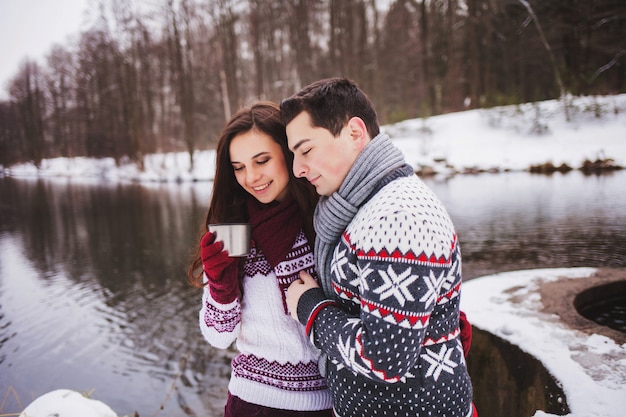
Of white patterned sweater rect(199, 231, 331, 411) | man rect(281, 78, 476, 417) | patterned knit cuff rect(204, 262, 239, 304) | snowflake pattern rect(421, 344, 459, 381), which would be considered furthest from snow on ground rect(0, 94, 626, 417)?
snowflake pattern rect(421, 344, 459, 381)

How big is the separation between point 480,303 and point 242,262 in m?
3.23

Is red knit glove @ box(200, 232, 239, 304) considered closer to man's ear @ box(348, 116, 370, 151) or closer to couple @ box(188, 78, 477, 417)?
couple @ box(188, 78, 477, 417)

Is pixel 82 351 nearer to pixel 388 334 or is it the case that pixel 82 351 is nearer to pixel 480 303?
pixel 480 303

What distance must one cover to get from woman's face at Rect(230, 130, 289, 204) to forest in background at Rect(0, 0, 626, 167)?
1749 cm

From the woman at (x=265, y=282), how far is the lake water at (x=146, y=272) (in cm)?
226

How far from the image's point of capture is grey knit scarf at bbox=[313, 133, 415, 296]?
1.23 m

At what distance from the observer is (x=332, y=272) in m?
1.27

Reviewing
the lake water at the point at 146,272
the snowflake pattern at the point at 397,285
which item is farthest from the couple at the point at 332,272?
the lake water at the point at 146,272

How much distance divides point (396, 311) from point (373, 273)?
0.11 meters

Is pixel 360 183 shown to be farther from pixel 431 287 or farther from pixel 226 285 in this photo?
pixel 226 285

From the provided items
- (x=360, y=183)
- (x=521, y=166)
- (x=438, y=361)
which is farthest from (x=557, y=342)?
(x=521, y=166)

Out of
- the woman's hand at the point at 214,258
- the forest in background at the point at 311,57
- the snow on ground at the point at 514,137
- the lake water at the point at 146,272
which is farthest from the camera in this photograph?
the forest in background at the point at 311,57

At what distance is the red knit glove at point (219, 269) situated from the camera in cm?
143

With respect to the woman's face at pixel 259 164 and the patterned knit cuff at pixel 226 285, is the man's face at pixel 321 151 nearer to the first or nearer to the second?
the woman's face at pixel 259 164
